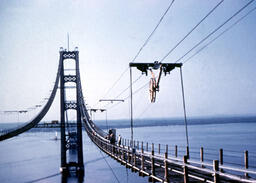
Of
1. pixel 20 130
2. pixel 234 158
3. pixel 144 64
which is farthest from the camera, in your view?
pixel 234 158

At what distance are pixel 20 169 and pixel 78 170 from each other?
3542 cm

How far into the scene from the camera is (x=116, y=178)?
5872 centimetres

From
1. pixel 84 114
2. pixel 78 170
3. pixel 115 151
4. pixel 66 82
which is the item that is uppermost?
pixel 66 82

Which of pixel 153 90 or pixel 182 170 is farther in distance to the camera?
pixel 153 90

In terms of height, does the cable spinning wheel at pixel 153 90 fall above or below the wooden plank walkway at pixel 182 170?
above

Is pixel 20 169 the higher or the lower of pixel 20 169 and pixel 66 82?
the lower

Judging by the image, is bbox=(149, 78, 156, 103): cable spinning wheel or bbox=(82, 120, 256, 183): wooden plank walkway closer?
bbox=(82, 120, 256, 183): wooden plank walkway

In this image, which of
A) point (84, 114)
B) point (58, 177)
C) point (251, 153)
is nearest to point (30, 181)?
point (58, 177)

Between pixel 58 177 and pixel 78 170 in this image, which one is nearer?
pixel 78 170

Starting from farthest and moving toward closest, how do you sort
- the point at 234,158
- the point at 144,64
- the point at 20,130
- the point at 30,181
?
the point at 234,158 → the point at 30,181 → the point at 20,130 → the point at 144,64

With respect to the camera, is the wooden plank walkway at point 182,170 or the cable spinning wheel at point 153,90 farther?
the cable spinning wheel at point 153,90

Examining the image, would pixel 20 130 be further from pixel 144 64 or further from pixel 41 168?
pixel 41 168

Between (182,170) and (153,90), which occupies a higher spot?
(153,90)

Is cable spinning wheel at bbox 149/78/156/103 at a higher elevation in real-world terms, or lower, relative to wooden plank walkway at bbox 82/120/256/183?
higher
